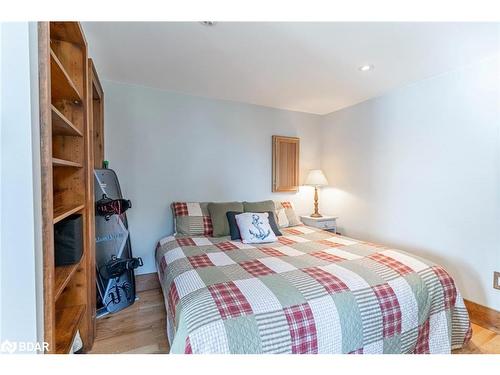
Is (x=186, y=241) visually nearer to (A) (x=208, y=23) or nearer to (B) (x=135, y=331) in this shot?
(B) (x=135, y=331)

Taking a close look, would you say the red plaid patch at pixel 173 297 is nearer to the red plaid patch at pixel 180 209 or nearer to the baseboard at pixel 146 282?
the red plaid patch at pixel 180 209

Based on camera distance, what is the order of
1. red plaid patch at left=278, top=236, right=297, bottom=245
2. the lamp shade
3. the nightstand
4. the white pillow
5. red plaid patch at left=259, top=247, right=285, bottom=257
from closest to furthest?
red plaid patch at left=259, top=247, right=285, bottom=257
red plaid patch at left=278, top=236, right=297, bottom=245
the white pillow
the nightstand
the lamp shade

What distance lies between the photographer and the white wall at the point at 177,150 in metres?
2.48

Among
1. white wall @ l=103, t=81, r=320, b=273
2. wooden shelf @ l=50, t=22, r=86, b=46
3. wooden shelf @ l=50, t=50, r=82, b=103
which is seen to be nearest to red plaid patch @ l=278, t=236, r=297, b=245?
white wall @ l=103, t=81, r=320, b=273

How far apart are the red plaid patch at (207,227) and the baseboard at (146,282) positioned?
753 millimetres

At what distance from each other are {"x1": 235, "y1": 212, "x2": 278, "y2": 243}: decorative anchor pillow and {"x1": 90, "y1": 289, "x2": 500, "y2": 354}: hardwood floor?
984mm

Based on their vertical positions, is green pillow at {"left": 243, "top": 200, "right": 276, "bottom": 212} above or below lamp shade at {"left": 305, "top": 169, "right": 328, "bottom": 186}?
below

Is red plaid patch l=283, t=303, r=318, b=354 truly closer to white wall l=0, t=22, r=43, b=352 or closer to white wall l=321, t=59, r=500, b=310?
white wall l=0, t=22, r=43, b=352

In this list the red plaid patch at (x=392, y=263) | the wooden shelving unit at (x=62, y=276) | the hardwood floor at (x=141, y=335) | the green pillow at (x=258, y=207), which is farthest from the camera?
the green pillow at (x=258, y=207)

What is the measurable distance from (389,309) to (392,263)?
35 cm

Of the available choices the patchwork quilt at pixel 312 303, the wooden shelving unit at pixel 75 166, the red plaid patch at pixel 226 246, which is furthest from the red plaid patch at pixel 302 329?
the wooden shelving unit at pixel 75 166

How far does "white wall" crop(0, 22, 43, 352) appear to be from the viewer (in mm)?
664
